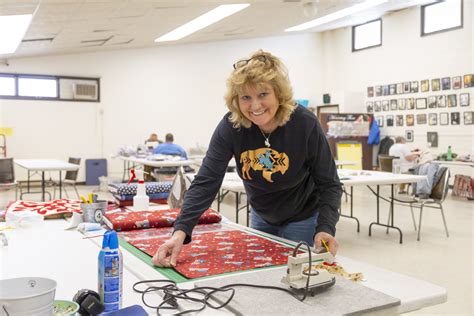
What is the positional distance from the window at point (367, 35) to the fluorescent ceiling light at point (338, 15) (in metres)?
1.34

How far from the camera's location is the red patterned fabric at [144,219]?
1938mm

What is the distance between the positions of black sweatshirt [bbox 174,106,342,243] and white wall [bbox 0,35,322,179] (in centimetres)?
784

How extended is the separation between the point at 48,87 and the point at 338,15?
6.56 metres

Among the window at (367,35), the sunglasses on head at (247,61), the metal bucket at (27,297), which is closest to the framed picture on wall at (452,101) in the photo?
the window at (367,35)

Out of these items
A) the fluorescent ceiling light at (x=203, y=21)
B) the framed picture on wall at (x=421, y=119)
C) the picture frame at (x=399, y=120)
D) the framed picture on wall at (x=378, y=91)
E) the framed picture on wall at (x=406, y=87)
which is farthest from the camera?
the framed picture on wall at (x=378, y=91)

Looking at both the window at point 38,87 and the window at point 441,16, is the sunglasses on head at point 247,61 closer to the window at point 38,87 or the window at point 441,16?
the window at point 441,16

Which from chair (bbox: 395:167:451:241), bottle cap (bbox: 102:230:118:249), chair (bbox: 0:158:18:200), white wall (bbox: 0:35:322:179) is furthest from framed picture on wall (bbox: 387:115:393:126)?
bottle cap (bbox: 102:230:118:249)

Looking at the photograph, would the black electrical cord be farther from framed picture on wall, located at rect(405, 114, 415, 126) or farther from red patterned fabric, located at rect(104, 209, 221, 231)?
framed picture on wall, located at rect(405, 114, 415, 126)

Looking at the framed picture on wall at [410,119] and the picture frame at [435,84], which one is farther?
the framed picture on wall at [410,119]

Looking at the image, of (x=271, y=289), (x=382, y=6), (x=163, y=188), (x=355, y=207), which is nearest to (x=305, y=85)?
(x=382, y=6)

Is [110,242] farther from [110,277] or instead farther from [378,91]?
[378,91]

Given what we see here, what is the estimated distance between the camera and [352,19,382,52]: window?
1094 centimetres

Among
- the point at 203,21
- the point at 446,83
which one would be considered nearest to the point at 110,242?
the point at 203,21

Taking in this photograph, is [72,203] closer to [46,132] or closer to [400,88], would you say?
[46,132]
